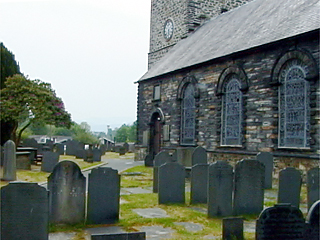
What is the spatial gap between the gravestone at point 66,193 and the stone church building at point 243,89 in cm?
864

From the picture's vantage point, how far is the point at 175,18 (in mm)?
28422

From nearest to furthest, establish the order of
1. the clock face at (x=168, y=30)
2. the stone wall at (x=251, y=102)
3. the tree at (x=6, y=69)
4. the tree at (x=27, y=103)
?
the stone wall at (x=251, y=102) → the tree at (x=27, y=103) → the tree at (x=6, y=69) → the clock face at (x=168, y=30)

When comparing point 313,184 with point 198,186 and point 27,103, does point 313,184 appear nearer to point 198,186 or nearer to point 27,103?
point 198,186

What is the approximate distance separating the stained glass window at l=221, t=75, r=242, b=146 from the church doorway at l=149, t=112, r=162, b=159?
6816 mm

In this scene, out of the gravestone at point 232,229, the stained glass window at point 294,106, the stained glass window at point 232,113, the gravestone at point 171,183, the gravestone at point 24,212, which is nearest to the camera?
the gravestone at point 24,212

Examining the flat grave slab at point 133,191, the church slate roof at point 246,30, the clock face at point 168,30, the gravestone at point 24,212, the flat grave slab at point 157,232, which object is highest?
the clock face at point 168,30

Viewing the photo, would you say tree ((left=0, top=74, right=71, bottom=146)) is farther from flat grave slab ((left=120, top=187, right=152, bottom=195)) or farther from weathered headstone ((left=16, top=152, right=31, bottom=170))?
flat grave slab ((left=120, top=187, right=152, bottom=195))

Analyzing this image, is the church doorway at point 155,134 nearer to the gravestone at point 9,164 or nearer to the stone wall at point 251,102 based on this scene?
the stone wall at point 251,102

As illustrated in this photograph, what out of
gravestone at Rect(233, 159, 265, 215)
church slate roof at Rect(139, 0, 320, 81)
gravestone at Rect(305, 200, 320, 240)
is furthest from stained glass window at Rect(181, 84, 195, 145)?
gravestone at Rect(305, 200, 320, 240)

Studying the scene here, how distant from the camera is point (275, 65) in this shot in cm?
1389

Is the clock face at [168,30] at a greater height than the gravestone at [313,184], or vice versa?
the clock face at [168,30]

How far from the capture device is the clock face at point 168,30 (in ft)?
95.2

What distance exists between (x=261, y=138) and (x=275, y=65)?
293 cm

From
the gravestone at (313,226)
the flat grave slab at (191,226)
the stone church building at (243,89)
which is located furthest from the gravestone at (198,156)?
Result: the gravestone at (313,226)
